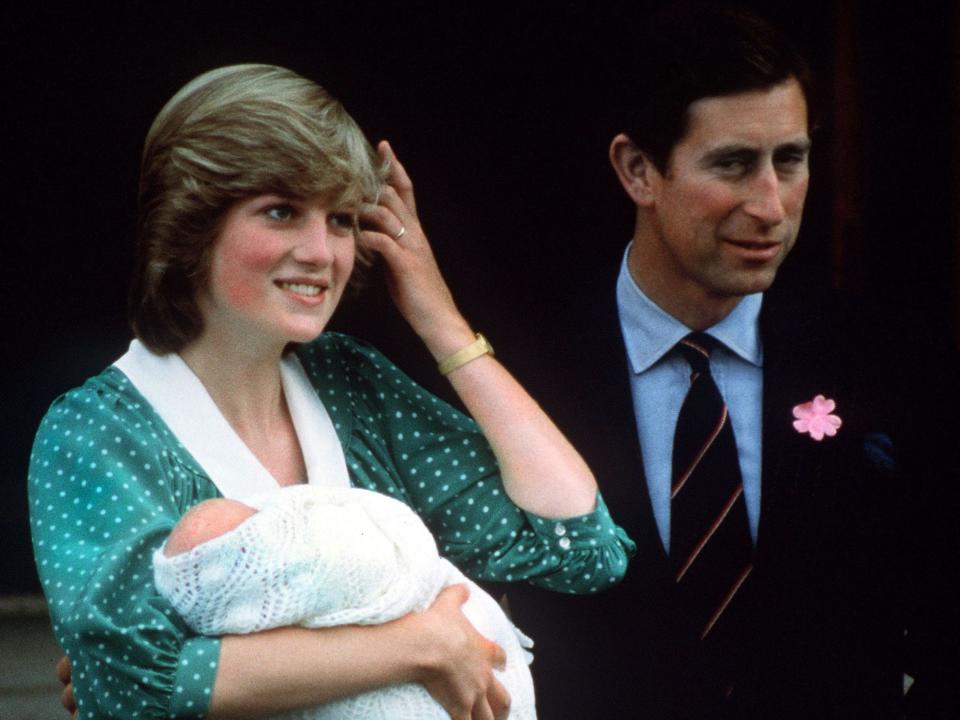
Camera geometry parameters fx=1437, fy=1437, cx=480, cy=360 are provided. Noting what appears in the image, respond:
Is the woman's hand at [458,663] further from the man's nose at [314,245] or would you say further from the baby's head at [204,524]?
the man's nose at [314,245]

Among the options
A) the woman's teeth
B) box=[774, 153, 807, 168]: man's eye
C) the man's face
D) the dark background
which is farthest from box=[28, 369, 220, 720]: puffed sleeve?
box=[774, 153, 807, 168]: man's eye

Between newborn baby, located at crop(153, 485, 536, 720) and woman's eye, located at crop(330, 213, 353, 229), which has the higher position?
woman's eye, located at crop(330, 213, 353, 229)

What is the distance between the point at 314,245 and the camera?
177 centimetres

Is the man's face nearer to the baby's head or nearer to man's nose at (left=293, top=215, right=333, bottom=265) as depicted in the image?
man's nose at (left=293, top=215, right=333, bottom=265)

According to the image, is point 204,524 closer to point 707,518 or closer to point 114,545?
point 114,545

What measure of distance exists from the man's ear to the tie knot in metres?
0.22

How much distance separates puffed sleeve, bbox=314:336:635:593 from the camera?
1.94 metres

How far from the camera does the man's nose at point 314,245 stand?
1.76 meters

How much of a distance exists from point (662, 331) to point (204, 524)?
0.91 m

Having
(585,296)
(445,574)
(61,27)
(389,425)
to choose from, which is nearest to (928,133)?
(585,296)

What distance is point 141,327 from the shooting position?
183 cm

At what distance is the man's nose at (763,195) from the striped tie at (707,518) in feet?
0.96

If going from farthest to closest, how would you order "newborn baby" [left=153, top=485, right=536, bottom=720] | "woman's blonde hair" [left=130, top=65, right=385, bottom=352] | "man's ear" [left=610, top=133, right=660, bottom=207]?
"man's ear" [left=610, top=133, right=660, bottom=207] → "woman's blonde hair" [left=130, top=65, right=385, bottom=352] → "newborn baby" [left=153, top=485, right=536, bottom=720]

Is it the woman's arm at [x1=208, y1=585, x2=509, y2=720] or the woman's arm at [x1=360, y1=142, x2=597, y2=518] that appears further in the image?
the woman's arm at [x1=360, y1=142, x2=597, y2=518]
